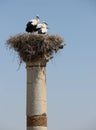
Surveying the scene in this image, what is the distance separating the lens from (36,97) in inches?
728

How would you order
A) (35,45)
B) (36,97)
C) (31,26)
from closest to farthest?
(36,97), (35,45), (31,26)

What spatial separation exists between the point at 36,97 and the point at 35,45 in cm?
182

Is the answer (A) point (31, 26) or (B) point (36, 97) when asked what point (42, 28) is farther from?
(B) point (36, 97)

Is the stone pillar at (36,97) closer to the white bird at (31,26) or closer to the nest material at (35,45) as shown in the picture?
the nest material at (35,45)

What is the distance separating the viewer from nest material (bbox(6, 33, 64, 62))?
1886 cm

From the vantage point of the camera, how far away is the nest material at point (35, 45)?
1886 cm

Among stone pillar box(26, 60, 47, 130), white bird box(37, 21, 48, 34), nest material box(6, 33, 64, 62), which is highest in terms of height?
white bird box(37, 21, 48, 34)

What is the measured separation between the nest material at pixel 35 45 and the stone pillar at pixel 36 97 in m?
0.28

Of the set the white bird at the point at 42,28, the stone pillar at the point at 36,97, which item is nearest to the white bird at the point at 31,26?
the white bird at the point at 42,28

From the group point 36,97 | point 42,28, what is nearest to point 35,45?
point 42,28

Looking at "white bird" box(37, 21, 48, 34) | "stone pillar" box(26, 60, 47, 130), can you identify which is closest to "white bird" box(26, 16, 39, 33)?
"white bird" box(37, 21, 48, 34)

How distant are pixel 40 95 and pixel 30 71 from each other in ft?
3.12

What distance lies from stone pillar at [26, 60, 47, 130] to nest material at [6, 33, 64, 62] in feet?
0.92

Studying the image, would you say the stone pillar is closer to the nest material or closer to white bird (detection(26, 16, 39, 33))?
the nest material
